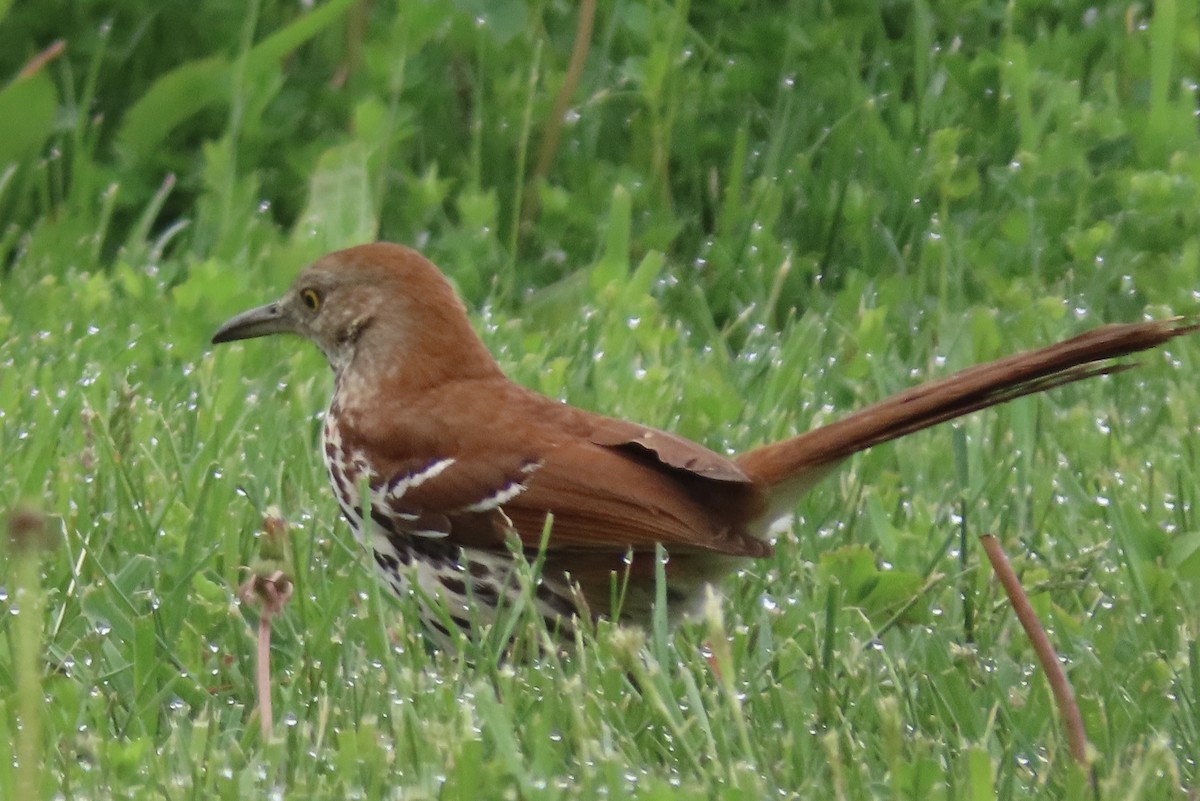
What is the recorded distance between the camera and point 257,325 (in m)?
3.68

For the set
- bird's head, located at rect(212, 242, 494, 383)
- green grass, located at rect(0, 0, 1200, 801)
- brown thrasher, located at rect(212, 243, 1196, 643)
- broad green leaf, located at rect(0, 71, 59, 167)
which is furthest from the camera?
broad green leaf, located at rect(0, 71, 59, 167)

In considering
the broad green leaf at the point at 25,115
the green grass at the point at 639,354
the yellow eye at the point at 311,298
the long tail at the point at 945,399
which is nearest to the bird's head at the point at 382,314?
the yellow eye at the point at 311,298

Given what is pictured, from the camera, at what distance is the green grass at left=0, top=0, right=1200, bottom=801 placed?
8.32 feet

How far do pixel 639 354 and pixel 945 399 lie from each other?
1.60 m

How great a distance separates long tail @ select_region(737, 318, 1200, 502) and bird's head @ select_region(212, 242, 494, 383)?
23.4 inches

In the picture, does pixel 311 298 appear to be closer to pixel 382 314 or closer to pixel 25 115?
pixel 382 314

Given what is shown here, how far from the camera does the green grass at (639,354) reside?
2537 millimetres

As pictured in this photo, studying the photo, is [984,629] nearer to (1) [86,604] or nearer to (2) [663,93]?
(1) [86,604]

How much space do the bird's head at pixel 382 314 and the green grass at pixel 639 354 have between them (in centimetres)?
29

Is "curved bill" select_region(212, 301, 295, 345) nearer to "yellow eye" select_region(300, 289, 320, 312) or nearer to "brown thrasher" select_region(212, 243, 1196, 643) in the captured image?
"yellow eye" select_region(300, 289, 320, 312)

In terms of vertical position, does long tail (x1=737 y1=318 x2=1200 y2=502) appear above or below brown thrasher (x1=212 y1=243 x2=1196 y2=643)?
above

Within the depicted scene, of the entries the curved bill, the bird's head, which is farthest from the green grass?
the bird's head

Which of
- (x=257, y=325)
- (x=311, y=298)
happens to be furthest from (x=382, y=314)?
(x=257, y=325)

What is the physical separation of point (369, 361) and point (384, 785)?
4.10ft
